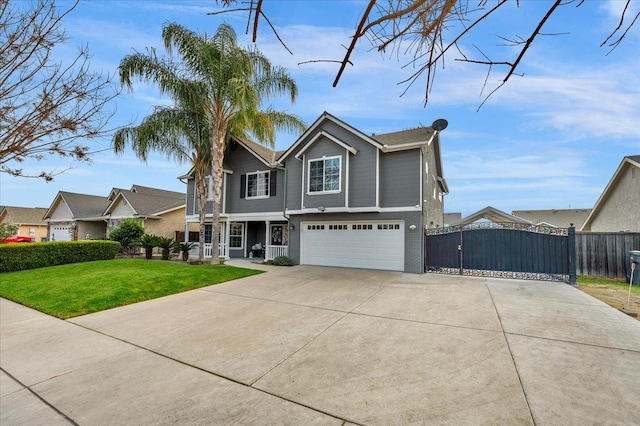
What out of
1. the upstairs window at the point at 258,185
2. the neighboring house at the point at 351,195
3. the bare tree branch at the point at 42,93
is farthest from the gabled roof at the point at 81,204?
the bare tree branch at the point at 42,93

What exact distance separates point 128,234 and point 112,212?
283 inches

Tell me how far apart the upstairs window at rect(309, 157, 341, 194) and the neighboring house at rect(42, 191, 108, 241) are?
21236mm

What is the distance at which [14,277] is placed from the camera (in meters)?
11.4

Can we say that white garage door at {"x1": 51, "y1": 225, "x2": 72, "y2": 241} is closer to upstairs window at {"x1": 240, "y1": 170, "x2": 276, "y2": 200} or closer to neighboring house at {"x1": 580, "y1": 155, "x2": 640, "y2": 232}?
upstairs window at {"x1": 240, "y1": 170, "x2": 276, "y2": 200}

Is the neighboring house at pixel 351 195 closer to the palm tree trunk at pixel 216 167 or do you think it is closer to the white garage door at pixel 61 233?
the palm tree trunk at pixel 216 167

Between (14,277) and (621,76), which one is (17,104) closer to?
(621,76)

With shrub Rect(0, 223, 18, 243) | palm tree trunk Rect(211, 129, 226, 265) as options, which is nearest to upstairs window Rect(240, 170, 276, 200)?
palm tree trunk Rect(211, 129, 226, 265)

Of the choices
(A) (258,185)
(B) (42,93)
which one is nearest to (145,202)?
(A) (258,185)

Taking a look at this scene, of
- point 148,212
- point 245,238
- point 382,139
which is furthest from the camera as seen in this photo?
point 148,212

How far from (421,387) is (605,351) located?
10.1 ft

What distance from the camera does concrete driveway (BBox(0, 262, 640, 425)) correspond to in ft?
9.17

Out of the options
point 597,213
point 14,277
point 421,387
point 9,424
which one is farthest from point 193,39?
point 597,213

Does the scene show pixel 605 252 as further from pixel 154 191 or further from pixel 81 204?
pixel 81 204

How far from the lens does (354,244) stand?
508 inches
